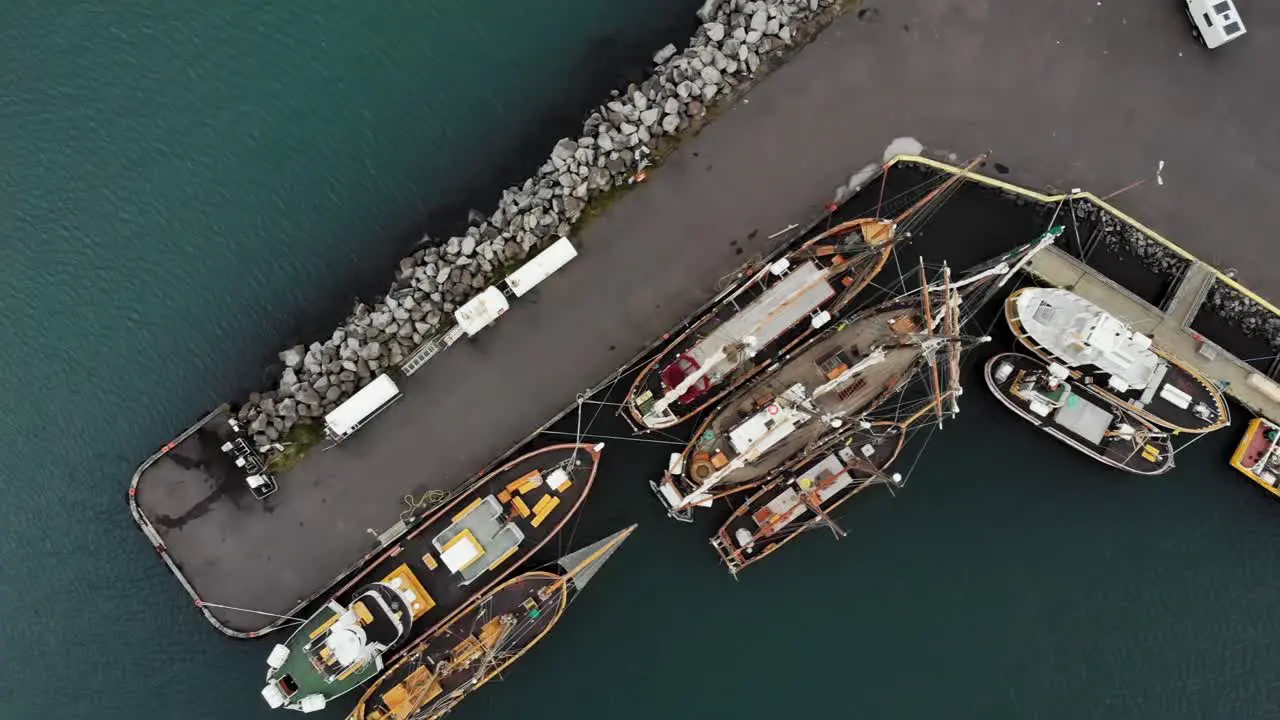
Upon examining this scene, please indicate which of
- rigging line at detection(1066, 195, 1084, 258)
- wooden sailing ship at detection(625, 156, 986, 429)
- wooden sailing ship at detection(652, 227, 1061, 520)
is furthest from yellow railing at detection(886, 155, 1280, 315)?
wooden sailing ship at detection(652, 227, 1061, 520)

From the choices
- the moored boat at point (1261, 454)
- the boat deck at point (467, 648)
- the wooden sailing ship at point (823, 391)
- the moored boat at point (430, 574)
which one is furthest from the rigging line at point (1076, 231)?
the boat deck at point (467, 648)

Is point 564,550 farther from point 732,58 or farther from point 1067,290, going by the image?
point 1067,290

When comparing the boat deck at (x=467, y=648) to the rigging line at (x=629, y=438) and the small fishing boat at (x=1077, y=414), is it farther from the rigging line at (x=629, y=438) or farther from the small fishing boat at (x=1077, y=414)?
the small fishing boat at (x=1077, y=414)

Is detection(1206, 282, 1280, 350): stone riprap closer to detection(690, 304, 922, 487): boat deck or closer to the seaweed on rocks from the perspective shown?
the seaweed on rocks

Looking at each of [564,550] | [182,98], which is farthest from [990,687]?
[182,98]

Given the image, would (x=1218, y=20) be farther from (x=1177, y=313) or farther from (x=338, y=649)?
(x=338, y=649)
